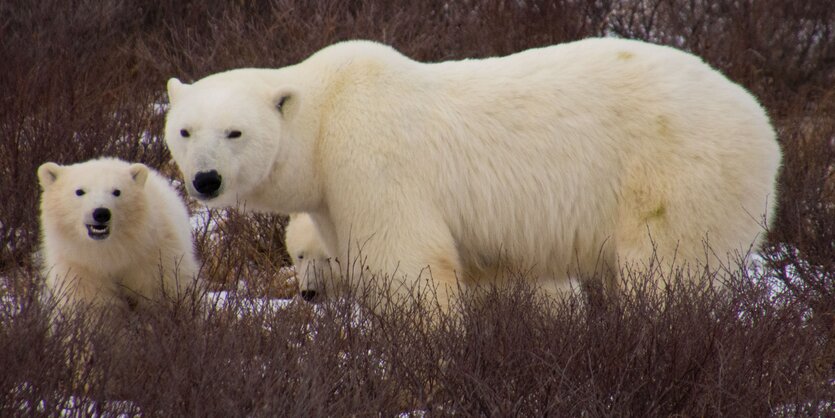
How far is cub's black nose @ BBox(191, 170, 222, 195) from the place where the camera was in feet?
12.0

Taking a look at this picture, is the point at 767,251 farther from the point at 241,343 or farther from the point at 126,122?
the point at 126,122

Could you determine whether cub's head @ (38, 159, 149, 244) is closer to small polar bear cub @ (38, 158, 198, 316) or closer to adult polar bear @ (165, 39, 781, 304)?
small polar bear cub @ (38, 158, 198, 316)

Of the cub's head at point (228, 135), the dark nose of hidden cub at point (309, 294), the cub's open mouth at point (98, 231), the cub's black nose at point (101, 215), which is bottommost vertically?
the dark nose of hidden cub at point (309, 294)

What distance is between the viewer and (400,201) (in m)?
3.75

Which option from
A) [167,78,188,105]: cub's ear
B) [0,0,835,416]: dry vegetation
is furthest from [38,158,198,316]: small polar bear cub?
[167,78,188,105]: cub's ear

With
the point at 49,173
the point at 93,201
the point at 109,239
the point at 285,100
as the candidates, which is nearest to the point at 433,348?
the point at 285,100

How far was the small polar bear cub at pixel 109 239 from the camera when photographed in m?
4.00

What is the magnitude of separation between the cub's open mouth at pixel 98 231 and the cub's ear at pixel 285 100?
0.72 m

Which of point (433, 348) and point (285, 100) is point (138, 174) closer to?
point (285, 100)

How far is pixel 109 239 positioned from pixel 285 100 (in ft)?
2.52

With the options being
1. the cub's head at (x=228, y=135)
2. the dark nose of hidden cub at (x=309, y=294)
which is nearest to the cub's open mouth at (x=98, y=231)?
the cub's head at (x=228, y=135)

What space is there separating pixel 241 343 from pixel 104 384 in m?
0.43

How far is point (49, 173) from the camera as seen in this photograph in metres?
4.19

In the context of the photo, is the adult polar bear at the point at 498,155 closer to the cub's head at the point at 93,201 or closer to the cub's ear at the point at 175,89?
Result: the cub's ear at the point at 175,89
